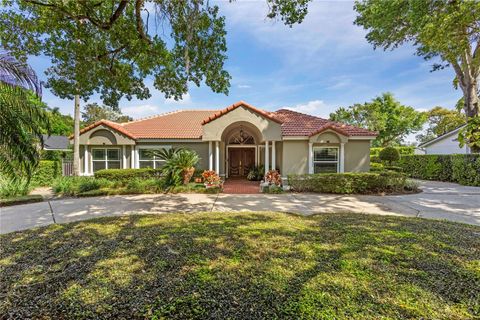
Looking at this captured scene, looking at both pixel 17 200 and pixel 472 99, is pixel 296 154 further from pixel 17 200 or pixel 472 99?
pixel 472 99

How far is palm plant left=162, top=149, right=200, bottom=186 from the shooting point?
520 inches

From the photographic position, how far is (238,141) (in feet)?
63.1

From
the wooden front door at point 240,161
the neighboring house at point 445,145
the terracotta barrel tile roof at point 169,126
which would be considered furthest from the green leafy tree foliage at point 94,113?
the neighboring house at point 445,145

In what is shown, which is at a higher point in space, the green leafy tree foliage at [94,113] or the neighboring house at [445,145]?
the green leafy tree foliage at [94,113]

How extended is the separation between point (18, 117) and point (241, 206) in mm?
7136

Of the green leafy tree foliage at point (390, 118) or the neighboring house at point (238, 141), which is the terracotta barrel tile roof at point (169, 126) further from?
the green leafy tree foliage at point (390, 118)

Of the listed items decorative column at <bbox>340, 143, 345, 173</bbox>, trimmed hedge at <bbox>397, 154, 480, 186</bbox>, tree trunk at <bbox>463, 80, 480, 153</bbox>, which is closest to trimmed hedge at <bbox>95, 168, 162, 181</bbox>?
decorative column at <bbox>340, 143, 345, 173</bbox>

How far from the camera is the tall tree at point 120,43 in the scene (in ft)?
23.4

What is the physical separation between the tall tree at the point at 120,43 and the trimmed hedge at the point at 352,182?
23.0 ft

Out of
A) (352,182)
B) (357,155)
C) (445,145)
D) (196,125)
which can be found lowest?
(352,182)

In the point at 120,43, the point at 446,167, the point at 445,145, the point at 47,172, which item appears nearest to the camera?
the point at 120,43

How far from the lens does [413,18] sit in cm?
1320

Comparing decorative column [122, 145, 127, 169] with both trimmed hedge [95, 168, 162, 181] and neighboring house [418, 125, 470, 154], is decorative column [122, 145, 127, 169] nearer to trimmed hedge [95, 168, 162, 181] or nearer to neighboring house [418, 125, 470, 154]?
trimmed hedge [95, 168, 162, 181]

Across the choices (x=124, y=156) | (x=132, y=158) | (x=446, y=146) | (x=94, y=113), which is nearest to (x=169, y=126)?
(x=132, y=158)
